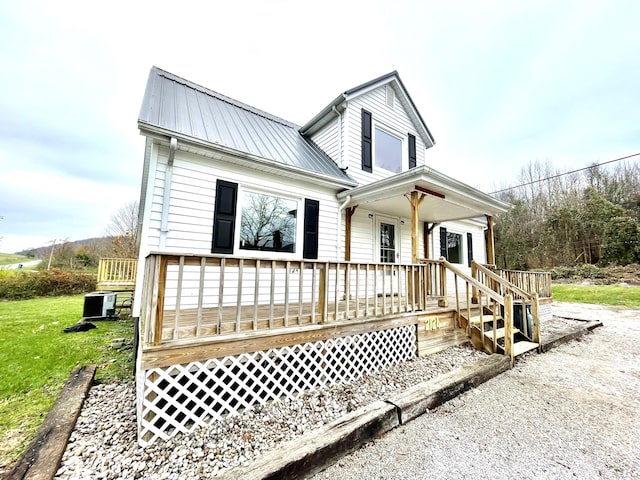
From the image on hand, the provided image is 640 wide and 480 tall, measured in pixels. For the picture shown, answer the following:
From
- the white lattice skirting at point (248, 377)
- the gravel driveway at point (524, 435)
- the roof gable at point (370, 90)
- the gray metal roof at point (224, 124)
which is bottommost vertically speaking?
the gravel driveway at point (524, 435)

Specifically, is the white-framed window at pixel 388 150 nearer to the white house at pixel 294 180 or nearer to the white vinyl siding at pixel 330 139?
the white house at pixel 294 180

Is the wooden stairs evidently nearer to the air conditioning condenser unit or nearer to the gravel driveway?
the gravel driveway

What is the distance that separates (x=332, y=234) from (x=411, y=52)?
9.60 m

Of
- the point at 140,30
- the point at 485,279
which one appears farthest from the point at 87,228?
the point at 485,279

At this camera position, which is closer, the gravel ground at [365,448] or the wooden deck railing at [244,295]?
the gravel ground at [365,448]

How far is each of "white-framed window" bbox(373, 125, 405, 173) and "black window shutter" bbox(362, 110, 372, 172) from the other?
1.04 feet

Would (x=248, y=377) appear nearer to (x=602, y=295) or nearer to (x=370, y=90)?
(x=370, y=90)

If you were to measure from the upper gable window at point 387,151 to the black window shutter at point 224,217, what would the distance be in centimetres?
462

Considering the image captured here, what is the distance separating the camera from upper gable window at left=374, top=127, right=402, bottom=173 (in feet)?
25.8

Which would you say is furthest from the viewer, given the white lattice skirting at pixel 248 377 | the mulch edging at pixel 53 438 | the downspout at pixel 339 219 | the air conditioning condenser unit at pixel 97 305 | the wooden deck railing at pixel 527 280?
the air conditioning condenser unit at pixel 97 305

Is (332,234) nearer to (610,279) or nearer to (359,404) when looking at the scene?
(359,404)

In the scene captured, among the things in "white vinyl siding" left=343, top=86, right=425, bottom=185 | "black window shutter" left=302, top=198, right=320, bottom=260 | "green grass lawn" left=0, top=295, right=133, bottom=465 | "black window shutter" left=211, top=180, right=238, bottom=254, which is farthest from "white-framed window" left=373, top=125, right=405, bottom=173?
"green grass lawn" left=0, top=295, right=133, bottom=465

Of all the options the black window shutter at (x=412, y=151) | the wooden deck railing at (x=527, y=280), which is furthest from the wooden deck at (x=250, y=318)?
the black window shutter at (x=412, y=151)

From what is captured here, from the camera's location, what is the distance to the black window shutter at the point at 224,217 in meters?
4.63
